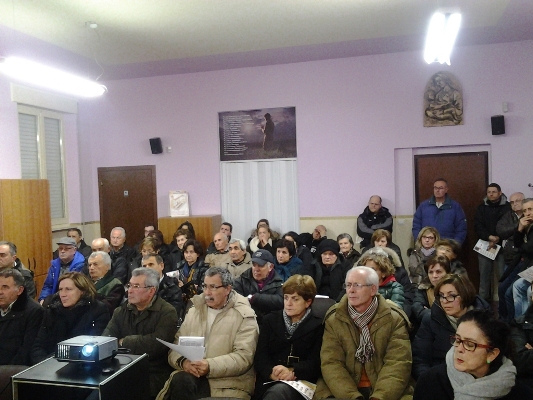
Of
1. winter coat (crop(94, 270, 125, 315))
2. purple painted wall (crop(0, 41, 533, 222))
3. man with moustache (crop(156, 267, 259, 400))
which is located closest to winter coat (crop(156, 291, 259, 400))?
man with moustache (crop(156, 267, 259, 400))

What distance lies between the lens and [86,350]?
2.25 m

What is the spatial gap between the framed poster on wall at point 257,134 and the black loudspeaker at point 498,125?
106 inches

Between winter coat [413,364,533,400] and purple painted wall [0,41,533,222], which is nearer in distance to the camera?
winter coat [413,364,533,400]

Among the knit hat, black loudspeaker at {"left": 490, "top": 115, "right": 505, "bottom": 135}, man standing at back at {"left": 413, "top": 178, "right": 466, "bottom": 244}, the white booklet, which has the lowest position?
the white booklet

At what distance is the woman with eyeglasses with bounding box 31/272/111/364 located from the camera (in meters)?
3.14

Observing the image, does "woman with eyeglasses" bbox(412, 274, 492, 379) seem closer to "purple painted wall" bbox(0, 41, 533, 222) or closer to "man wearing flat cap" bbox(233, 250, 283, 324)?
"man wearing flat cap" bbox(233, 250, 283, 324)

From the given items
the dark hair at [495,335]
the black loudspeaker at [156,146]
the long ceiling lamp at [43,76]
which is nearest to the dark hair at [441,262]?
the dark hair at [495,335]

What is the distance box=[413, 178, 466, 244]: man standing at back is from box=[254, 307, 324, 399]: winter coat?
377cm

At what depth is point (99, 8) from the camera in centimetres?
473

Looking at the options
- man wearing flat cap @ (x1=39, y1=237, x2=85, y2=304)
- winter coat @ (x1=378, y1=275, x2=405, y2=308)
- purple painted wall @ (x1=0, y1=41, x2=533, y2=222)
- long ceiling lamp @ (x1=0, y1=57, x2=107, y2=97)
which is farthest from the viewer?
purple painted wall @ (x1=0, y1=41, x2=533, y2=222)

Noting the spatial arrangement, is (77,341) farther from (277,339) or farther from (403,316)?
(403,316)

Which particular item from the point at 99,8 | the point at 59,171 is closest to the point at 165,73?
the point at 59,171

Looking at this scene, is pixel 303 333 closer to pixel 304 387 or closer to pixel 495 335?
pixel 304 387

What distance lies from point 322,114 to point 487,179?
2436mm
